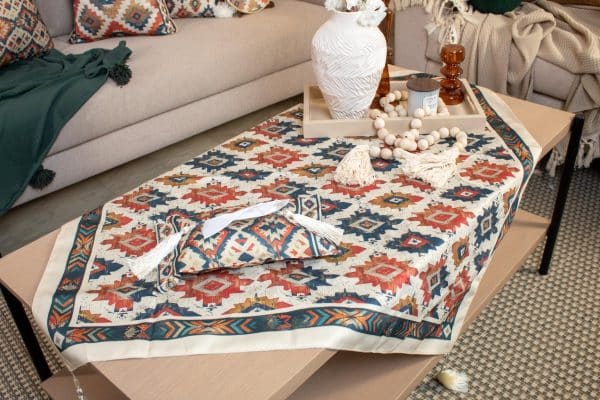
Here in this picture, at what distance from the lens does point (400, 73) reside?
5.47 ft

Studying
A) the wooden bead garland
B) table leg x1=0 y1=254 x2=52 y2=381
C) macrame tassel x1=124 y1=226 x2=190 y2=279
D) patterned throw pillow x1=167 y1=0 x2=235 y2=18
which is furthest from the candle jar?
patterned throw pillow x1=167 y1=0 x2=235 y2=18

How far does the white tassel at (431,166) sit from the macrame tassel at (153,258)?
482 millimetres

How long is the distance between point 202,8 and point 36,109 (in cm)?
91

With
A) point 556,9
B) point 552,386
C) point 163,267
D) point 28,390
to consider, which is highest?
point 556,9

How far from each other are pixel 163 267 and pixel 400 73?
3.30ft

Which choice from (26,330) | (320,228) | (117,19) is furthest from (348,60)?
(117,19)

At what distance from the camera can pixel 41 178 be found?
1789 mm

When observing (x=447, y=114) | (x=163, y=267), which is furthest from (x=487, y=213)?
(x=163, y=267)

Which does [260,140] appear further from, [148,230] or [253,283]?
[253,283]

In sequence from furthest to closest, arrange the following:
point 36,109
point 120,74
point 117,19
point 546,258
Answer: point 117,19 → point 120,74 → point 36,109 → point 546,258

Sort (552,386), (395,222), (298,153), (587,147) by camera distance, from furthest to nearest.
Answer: (587,147)
(298,153)
(552,386)
(395,222)

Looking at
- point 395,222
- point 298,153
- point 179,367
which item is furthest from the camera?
point 298,153

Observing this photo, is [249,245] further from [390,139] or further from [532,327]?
[532,327]

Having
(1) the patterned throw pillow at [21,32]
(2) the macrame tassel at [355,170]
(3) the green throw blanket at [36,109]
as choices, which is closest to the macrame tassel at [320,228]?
(2) the macrame tassel at [355,170]
